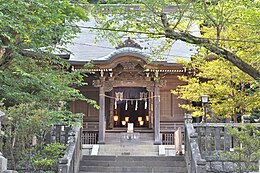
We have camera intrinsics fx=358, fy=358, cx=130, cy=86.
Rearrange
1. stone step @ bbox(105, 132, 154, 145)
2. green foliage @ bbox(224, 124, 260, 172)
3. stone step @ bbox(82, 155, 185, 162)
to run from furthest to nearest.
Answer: stone step @ bbox(105, 132, 154, 145)
stone step @ bbox(82, 155, 185, 162)
green foliage @ bbox(224, 124, 260, 172)

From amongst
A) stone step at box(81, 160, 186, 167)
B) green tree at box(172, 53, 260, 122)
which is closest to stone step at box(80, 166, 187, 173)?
stone step at box(81, 160, 186, 167)

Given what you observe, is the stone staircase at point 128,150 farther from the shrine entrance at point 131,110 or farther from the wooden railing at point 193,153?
Answer: the shrine entrance at point 131,110

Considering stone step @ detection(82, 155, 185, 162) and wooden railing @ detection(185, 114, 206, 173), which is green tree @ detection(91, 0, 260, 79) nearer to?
wooden railing @ detection(185, 114, 206, 173)

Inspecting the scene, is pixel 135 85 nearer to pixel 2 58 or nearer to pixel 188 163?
pixel 188 163

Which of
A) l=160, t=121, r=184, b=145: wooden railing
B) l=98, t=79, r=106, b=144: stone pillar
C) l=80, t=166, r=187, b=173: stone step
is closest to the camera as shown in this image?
l=80, t=166, r=187, b=173: stone step

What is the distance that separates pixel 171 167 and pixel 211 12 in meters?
4.77

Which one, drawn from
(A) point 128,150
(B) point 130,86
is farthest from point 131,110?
(A) point 128,150

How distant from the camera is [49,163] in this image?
8680 millimetres

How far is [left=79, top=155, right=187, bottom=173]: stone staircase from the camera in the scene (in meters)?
10.8

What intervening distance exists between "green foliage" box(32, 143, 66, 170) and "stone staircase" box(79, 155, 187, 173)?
1.29 metres

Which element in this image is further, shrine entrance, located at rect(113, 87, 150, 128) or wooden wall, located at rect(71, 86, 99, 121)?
shrine entrance, located at rect(113, 87, 150, 128)

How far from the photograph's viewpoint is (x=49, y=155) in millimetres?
9539

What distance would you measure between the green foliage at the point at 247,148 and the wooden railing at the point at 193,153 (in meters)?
0.79

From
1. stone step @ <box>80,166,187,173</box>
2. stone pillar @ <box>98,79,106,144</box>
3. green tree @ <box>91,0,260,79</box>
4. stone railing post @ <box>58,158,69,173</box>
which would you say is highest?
green tree @ <box>91,0,260,79</box>
